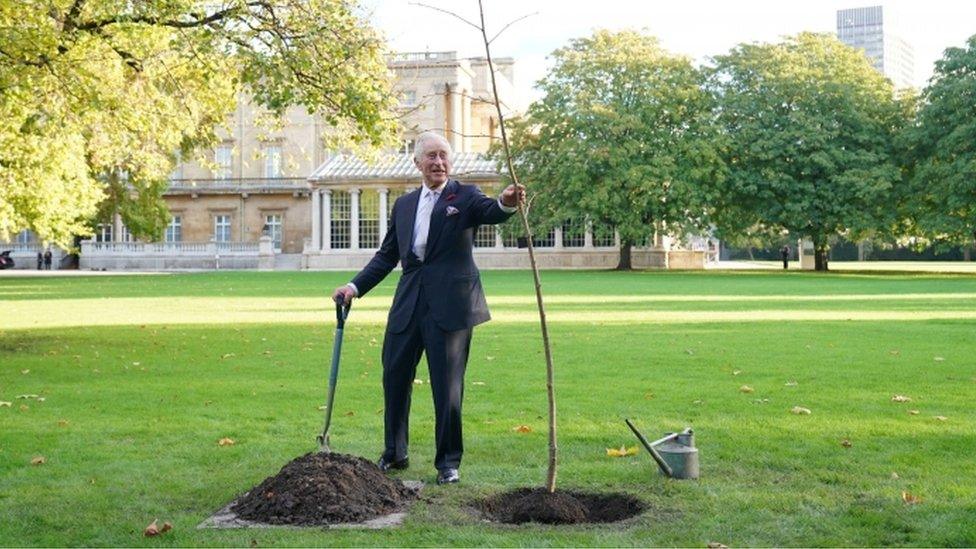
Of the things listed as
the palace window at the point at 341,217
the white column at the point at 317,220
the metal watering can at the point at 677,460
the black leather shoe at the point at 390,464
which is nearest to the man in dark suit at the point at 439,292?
the black leather shoe at the point at 390,464

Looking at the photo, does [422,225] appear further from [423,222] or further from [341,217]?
[341,217]

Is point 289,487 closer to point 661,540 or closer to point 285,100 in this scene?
point 661,540

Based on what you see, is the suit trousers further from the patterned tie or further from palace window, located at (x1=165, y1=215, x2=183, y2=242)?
palace window, located at (x1=165, y1=215, x2=183, y2=242)

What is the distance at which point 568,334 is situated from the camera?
1639cm

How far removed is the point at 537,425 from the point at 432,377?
6.69ft

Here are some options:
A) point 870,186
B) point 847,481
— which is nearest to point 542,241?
point 870,186

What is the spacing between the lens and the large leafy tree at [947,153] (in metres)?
45.1

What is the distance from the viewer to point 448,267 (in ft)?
21.6

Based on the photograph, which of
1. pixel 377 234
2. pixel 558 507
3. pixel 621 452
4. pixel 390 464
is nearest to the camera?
pixel 558 507

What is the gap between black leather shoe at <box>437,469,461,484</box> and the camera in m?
6.43

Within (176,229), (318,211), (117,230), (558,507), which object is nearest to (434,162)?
(558,507)

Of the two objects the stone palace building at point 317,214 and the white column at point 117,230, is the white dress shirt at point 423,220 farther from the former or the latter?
the white column at point 117,230

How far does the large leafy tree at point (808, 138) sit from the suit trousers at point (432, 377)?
44.4m

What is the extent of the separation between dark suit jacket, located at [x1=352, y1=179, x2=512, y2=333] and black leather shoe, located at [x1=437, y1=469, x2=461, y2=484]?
86 cm
